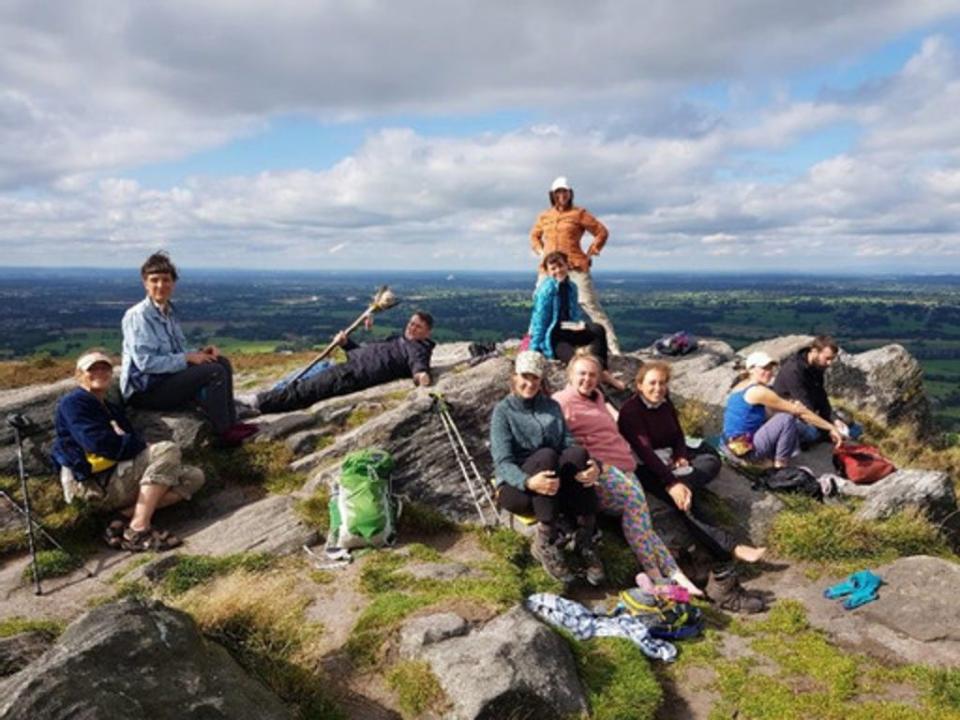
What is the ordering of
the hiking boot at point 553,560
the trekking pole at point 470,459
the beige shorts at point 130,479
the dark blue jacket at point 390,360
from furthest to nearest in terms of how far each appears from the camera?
the dark blue jacket at point 390,360
the trekking pole at point 470,459
the beige shorts at point 130,479
the hiking boot at point 553,560

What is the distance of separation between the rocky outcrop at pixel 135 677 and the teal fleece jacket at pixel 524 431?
4.81 meters

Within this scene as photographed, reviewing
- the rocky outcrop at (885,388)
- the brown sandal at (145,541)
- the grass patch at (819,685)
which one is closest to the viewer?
the grass patch at (819,685)

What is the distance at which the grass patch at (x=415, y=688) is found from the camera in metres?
6.65

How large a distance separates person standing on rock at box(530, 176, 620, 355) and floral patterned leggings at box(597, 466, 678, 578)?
769 cm

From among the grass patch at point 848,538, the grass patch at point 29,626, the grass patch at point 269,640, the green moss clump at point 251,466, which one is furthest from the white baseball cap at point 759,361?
the grass patch at point 29,626

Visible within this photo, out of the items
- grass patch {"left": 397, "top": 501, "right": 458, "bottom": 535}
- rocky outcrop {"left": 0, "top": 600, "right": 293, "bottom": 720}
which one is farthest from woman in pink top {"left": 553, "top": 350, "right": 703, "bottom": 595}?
rocky outcrop {"left": 0, "top": 600, "right": 293, "bottom": 720}

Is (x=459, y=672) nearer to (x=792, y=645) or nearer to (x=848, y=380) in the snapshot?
(x=792, y=645)

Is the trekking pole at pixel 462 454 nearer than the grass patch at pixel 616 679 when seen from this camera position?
No

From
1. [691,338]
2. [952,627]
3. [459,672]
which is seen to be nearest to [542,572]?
[459,672]

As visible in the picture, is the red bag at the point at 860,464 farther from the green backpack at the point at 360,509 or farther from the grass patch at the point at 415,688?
the grass patch at the point at 415,688

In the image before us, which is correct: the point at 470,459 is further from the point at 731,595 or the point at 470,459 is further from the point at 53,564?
the point at 53,564

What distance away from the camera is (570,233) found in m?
17.1

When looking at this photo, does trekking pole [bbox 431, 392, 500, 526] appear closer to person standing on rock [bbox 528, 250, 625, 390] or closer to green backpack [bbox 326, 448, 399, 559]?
green backpack [bbox 326, 448, 399, 559]

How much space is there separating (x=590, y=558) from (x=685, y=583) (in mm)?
1427
